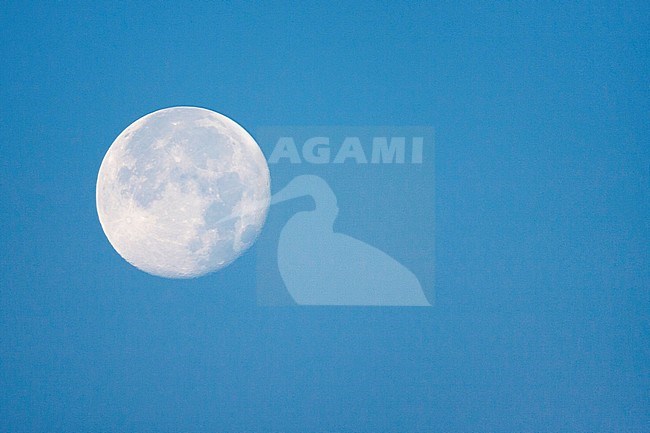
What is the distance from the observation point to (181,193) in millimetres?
2615

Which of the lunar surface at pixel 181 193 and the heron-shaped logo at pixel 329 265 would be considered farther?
the heron-shaped logo at pixel 329 265

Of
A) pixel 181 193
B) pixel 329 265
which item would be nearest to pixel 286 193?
pixel 329 265

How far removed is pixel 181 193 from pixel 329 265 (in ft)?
3.15

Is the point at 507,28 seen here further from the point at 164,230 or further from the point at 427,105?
the point at 164,230

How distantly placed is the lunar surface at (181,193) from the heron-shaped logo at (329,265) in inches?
15.2

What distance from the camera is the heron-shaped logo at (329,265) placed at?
3.24 m

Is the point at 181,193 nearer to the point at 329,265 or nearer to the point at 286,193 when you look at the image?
the point at 286,193

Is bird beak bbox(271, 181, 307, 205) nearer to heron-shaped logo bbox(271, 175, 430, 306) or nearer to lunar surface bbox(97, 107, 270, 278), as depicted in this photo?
heron-shaped logo bbox(271, 175, 430, 306)

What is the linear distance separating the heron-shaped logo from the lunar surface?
0.39m

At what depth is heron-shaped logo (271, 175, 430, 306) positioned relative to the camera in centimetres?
324

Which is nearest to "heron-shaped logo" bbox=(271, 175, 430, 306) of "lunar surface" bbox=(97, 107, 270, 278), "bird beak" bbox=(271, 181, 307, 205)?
"bird beak" bbox=(271, 181, 307, 205)

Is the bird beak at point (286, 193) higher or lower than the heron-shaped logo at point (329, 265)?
higher

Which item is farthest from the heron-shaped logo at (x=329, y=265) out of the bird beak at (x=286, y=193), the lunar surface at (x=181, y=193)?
the lunar surface at (x=181, y=193)

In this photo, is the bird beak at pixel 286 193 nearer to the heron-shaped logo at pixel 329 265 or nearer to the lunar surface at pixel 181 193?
the heron-shaped logo at pixel 329 265
